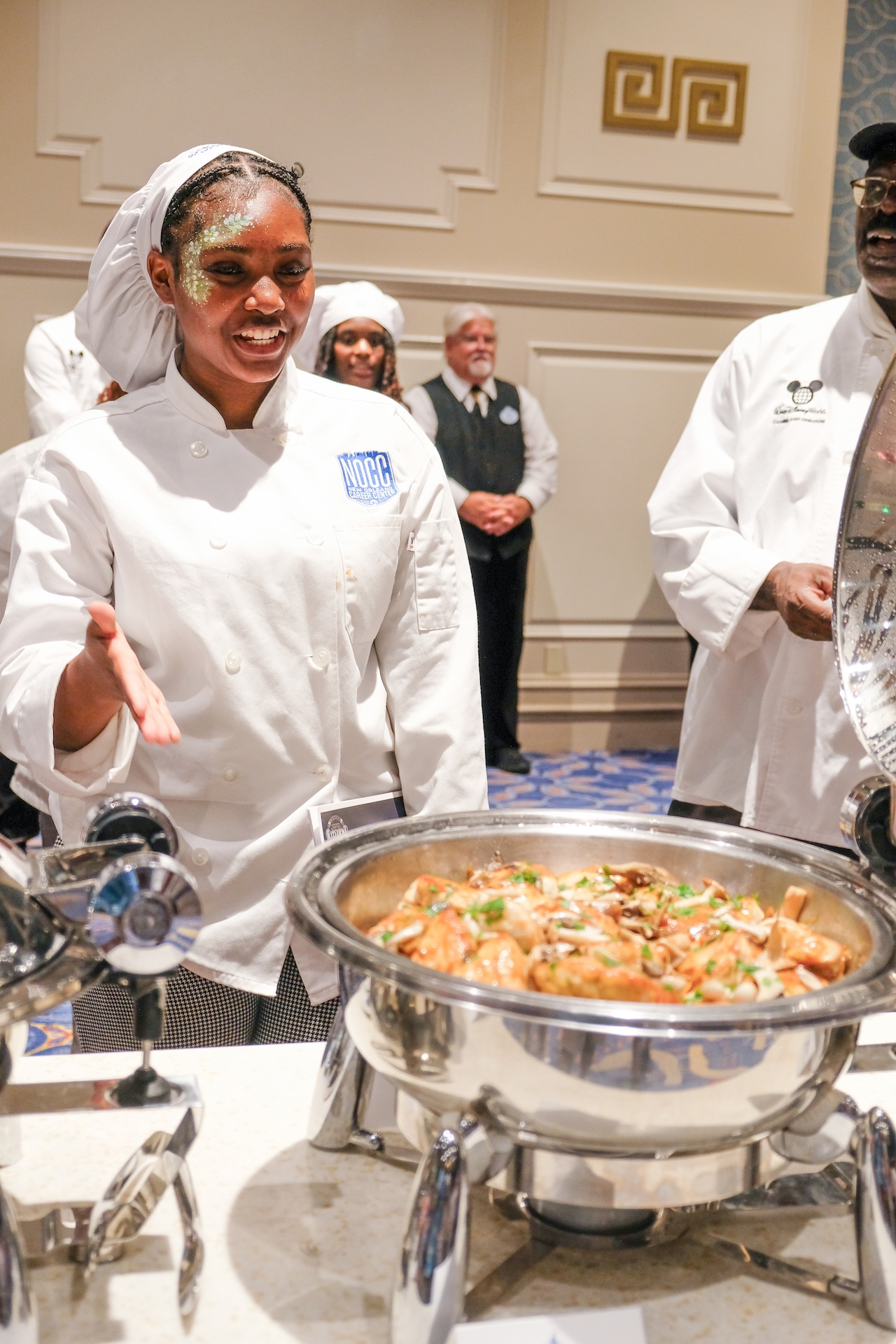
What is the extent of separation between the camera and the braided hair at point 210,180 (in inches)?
52.8

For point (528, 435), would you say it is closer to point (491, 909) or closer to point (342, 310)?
point (342, 310)

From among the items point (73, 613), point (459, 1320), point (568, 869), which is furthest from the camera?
point (73, 613)

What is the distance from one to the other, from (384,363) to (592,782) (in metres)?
1.83

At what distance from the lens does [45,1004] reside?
718 mm

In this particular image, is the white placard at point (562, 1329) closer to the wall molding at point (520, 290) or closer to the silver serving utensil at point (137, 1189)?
the silver serving utensil at point (137, 1189)

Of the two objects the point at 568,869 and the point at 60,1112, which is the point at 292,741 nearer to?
the point at 568,869

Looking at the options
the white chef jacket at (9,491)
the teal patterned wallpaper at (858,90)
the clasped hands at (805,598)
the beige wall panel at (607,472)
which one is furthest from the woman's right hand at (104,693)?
the teal patterned wallpaper at (858,90)

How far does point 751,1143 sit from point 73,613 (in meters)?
0.82

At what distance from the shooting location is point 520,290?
5.08 metres

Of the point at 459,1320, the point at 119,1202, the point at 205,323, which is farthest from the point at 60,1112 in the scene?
the point at 205,323

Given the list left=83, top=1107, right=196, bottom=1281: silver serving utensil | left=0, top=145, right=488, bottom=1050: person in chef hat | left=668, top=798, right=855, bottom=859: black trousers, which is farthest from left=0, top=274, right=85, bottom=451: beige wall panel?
left=83, top=1107, right=196, bottom=1281: silver serving utensil

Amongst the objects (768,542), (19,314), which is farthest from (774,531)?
(19,314)

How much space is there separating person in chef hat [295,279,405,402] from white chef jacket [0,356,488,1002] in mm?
2339

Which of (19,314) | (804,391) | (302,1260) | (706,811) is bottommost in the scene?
(706,811)
